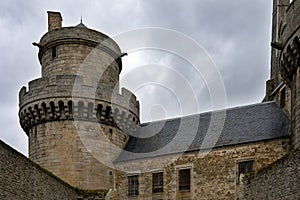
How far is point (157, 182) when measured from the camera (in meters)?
26.4

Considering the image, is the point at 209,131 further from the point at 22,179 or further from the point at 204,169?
the point at 22,179

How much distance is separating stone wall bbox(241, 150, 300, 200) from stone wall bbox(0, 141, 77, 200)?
790 centimetres

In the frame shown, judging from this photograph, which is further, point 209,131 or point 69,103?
point 69,103

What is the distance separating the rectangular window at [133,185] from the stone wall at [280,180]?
29.0ft

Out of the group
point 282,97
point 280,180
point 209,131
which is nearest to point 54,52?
point 209,131

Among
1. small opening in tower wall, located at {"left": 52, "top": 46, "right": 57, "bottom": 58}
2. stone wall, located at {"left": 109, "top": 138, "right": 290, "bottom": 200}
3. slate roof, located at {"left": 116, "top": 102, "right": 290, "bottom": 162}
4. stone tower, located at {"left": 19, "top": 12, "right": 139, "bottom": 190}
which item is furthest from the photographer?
small opening in tower wall, located at {"left": 52, "top": 46, "right": 57, "bottom": 58}

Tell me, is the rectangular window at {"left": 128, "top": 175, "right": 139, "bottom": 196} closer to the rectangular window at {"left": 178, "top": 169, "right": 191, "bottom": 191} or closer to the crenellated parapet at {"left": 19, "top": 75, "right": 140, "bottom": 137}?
the rectangular window at {"left": 178, "top": 169, "right": 191, "bottom": 191}

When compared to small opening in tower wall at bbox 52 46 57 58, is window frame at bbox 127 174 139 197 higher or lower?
lower

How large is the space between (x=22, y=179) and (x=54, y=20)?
1557 cm

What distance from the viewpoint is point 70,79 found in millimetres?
27859

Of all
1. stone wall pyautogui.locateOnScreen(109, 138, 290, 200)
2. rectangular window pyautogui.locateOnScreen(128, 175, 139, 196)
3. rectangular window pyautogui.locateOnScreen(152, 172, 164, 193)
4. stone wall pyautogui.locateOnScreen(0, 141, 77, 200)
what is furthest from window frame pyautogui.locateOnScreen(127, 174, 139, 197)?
stone wall pyautogui.locateOnScreen(0, 141, 77, 200)

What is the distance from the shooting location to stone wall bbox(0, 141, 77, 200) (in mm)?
16938

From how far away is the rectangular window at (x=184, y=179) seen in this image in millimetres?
25453

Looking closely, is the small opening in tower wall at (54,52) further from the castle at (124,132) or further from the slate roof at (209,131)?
the slate roof at (209,131)
